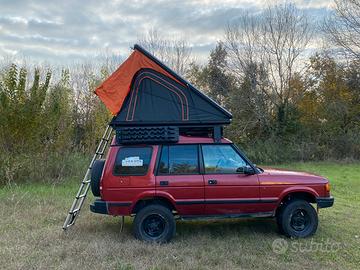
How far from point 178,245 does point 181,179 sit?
1.09m

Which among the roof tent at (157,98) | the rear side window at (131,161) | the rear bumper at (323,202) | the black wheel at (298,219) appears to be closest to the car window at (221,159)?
the roof tent at (157,98)

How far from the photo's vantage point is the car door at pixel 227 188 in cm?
593

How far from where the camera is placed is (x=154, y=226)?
235 inches

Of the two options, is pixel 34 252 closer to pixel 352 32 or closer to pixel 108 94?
pixel 108 94

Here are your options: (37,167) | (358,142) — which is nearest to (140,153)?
(37,167)

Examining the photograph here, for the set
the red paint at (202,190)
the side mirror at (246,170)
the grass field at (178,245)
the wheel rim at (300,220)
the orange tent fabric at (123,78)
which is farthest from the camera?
the orange tent fabric at (123,78)

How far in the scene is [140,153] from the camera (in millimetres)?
5988

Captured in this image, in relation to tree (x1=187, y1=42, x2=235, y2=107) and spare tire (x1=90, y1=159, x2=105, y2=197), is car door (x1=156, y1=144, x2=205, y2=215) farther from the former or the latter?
tree (x1=187, y1=42, x2=235, y2=107)

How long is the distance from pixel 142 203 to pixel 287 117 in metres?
19.0

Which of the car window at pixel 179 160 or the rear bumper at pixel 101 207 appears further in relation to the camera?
the car window at pixel 179 160

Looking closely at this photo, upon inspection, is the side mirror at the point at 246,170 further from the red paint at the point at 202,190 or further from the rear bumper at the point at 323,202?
the rear bumper at the point at 323,202

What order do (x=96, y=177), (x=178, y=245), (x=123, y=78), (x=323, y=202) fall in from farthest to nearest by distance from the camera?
1. (x=123, y=78)
2. (x=96, y=177)
3. (x=323, y=202)
4. (x=178, y=245)

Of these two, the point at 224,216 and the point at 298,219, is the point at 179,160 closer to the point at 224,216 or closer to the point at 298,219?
the point at 224,216

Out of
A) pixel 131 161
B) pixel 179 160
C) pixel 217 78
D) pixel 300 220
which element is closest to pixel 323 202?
pixel 300 220
